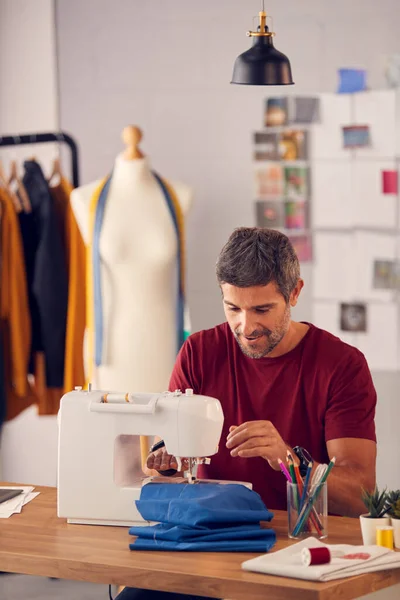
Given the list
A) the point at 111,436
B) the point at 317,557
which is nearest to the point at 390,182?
the point at 111,436

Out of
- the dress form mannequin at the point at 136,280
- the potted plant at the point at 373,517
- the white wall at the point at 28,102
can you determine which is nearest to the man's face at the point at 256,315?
the potted plant at the point at 373,517

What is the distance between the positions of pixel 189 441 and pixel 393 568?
57 centimetres

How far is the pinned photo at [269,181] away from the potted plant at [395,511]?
8.38ft

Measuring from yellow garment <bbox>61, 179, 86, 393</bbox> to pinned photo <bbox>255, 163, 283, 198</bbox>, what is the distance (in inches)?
33.0

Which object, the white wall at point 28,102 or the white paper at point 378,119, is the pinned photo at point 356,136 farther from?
the white wall at point 28,102

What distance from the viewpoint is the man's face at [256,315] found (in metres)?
2.87

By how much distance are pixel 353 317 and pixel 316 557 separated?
8.53 ft

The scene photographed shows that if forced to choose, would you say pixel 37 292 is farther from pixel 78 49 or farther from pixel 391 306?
pixel 391 306

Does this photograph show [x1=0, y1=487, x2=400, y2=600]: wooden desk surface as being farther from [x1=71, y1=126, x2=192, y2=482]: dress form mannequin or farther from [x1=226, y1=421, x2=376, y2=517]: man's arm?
[x1=71, y1=126, x2=192, y2=482]: dress form mannequin

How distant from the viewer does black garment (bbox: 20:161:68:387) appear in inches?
189

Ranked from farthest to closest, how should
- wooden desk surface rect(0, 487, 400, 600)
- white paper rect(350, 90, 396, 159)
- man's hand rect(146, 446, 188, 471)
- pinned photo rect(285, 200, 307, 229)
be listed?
pinned photo rect(285, 200, 307, 229) → white paper rect(350, 90, 396, 159) → man's hand rect(146, 446, 188, 471) → wooden desk surface rect(0, 487, 400, 600)

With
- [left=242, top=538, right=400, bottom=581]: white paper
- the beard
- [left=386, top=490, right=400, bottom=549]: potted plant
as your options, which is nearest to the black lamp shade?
the beard

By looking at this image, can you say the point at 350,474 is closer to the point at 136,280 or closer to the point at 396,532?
the point at 396,532

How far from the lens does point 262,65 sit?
3.63 meters
